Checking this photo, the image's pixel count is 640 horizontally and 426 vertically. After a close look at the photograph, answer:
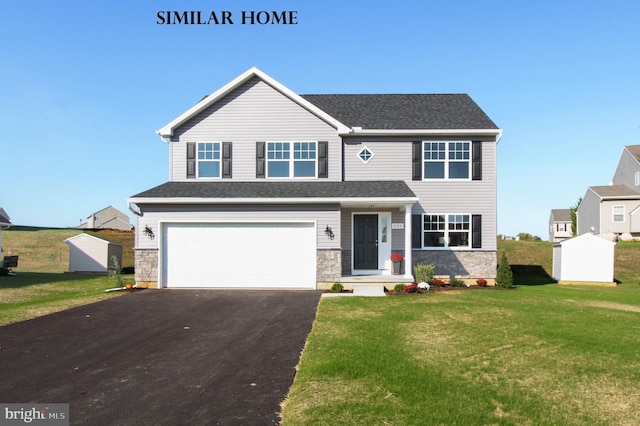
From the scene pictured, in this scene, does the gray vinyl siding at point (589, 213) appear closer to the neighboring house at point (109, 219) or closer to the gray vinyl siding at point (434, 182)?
the gray vinyl siding at point (434, 182)

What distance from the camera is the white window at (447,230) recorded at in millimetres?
17219

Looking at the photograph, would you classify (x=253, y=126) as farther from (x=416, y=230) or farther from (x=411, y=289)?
(x=411, y=289)

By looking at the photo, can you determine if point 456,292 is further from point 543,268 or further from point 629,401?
point 543,268

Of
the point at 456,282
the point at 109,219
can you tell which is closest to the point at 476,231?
the point at 456,282

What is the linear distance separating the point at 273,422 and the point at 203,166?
45.9 ft

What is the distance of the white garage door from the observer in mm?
15547

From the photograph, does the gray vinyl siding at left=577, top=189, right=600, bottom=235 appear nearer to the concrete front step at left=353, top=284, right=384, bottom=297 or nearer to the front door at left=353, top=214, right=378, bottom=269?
the front door at left=353, top=214, right=378, bottom=269

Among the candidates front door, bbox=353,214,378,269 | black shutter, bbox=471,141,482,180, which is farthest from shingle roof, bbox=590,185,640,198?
front door, bbox=353,214,378,269

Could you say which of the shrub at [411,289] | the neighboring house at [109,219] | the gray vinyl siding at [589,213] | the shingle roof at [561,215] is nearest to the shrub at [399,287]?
the shrub at [411,289]

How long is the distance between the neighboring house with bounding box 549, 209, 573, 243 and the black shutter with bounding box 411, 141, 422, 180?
41.1 meters

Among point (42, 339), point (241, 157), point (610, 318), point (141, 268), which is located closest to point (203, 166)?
point (241, 157)

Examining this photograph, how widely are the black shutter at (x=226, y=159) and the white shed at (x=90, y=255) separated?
1298 centimetres

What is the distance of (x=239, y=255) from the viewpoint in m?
15.6

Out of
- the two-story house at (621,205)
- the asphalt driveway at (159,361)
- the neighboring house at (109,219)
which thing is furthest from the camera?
the neighboring house at (109,219)
